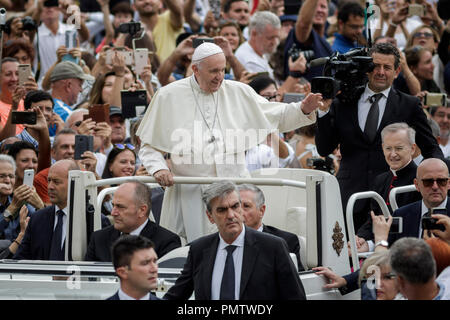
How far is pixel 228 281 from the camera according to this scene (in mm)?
7055

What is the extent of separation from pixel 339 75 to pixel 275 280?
8.70ft

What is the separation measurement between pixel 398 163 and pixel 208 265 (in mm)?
2642

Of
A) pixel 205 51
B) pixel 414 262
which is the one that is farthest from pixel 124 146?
pixel 414 262

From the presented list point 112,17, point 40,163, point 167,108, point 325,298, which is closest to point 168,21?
point 112,17

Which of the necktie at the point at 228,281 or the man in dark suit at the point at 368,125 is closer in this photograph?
the necktie at the point at 228,281

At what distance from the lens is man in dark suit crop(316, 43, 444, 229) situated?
31.2ft

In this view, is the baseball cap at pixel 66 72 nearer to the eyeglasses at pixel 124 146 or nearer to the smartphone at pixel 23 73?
the smartphone at pixel 23 73

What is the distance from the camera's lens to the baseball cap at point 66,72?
12172 mm

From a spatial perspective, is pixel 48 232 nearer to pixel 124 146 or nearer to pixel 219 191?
pixel 124 146

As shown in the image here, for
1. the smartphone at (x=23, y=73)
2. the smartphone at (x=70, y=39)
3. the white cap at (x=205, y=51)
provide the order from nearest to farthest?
the white cap at (x=205, y=51), the smartphone at (x=23, y=73), the smartphone at (x=70, y=39)

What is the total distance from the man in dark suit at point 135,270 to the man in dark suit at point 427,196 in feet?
7.58

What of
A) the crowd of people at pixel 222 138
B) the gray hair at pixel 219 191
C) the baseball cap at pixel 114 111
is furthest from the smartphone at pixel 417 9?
the gray hair at pixel 219 191
